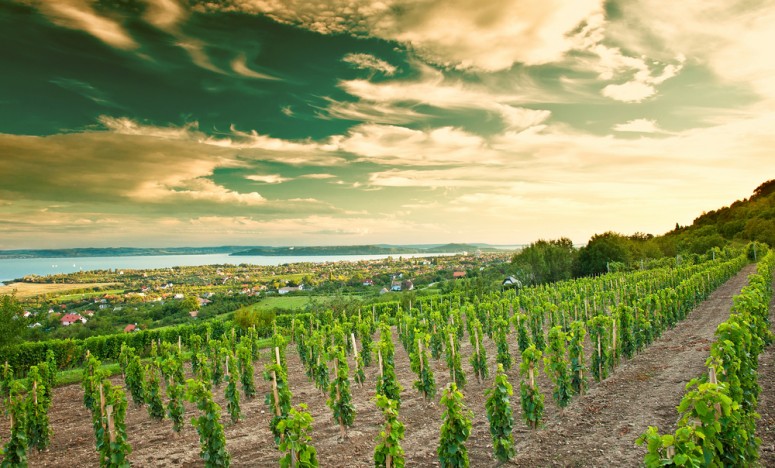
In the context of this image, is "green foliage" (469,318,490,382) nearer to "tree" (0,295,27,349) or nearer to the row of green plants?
the row of green plants

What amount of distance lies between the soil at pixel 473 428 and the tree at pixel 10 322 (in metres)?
11.2

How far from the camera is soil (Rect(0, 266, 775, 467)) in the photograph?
8828mm

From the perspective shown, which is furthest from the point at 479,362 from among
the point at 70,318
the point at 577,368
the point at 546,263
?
the point at 70,318

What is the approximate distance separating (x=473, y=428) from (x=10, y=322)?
27118mm

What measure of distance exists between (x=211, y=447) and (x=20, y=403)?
5.47 m

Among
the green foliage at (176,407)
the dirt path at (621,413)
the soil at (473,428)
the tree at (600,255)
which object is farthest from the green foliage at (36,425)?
the tree at (600,255)

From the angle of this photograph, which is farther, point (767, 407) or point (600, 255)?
point (600, 255)

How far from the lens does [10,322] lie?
23.5 meters

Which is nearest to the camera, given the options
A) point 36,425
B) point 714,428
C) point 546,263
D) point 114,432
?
point 714,428

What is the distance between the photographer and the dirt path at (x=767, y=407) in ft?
25.6

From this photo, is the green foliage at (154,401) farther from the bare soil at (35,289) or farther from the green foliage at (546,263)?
the bare soil at (35,289)

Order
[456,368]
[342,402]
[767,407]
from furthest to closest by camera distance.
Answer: [456,368]
[342,402]
[767,407]

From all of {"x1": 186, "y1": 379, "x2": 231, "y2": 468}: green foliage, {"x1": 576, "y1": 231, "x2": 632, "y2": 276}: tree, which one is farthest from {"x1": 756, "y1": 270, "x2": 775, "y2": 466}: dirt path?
{"x1": 576, "y1": 231, "x2": 632, "y2": 276}: tree

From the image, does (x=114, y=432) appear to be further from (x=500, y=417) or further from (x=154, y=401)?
(x=500, y=417)
